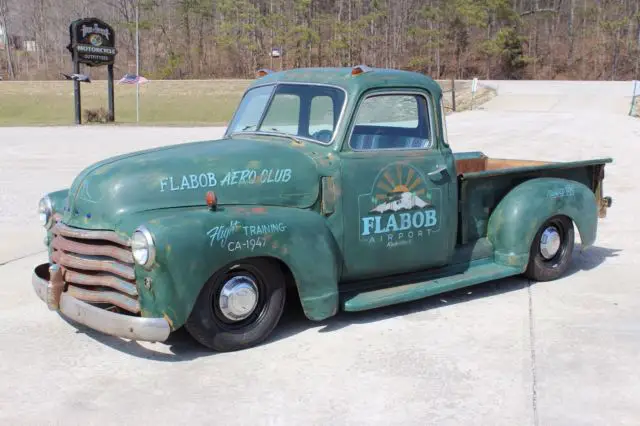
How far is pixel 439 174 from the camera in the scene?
5375 mm

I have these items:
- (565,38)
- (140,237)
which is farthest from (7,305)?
(565,38)

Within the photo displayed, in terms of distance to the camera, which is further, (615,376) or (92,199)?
(92,199)

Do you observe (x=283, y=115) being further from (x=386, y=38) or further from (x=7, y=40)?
(x=7, y=40)

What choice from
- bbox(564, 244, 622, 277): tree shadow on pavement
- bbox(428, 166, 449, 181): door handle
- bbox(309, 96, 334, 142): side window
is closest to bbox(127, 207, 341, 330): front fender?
bbox(309, 96, 334, 142): side window

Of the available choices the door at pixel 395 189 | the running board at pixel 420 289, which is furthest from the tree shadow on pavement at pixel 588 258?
the door at pixel 395 189

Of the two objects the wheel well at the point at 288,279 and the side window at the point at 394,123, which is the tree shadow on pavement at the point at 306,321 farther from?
the side window at the point at 394,123

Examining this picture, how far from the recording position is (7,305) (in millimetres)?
5652

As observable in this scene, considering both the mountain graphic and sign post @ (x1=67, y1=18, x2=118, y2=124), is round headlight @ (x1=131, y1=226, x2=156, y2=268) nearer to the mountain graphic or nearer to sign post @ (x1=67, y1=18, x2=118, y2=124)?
the mountain graphic

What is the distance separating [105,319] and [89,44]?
1163 inches

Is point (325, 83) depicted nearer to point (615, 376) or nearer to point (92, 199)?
point (92, 199)

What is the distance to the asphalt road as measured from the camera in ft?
12.3

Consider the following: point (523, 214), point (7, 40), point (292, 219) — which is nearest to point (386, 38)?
point (7, 40)

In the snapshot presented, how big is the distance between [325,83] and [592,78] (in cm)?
5782

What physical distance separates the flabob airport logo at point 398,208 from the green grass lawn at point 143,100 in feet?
94.9
